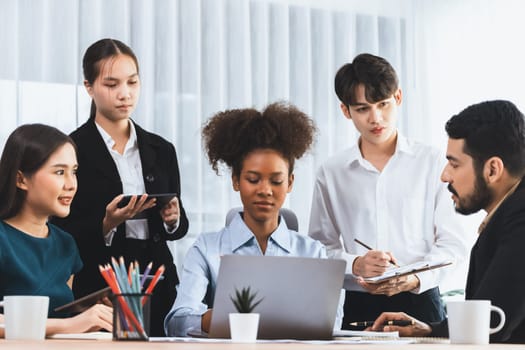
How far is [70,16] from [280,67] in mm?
1027

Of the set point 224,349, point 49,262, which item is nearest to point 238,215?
point 49,262

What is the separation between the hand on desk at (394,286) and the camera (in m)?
2.63

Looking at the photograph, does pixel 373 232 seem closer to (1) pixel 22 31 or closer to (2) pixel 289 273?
(2) pixel 289 273

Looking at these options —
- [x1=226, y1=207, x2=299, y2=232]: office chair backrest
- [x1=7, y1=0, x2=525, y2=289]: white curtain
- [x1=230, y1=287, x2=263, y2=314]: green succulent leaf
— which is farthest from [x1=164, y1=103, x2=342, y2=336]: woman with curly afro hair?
[x1=7, y1=0, x2=525, y2=289]: white curtain

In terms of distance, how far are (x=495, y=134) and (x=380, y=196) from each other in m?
0.75

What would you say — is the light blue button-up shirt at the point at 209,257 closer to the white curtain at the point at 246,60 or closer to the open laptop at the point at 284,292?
the open laptop at the point at 284,292

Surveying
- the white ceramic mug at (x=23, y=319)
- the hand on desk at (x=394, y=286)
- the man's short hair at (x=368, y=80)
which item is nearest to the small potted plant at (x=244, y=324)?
the white ceramic mug at (x=23, y=319)

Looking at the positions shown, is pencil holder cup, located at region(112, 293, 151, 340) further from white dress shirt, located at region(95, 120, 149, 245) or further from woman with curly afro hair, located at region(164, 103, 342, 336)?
white dress shirt, located at region(95, 120, 149, 245)

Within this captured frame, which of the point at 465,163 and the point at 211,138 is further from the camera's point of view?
the point at 211,138

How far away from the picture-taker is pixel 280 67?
4.38 m

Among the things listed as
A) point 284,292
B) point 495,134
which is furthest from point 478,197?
point 284,292

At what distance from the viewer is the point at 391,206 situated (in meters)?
2.95

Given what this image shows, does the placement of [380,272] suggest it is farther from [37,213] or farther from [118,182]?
[37,213]

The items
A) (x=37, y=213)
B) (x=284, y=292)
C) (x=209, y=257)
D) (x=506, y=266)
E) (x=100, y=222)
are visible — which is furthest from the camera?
(x=100, y=222)
